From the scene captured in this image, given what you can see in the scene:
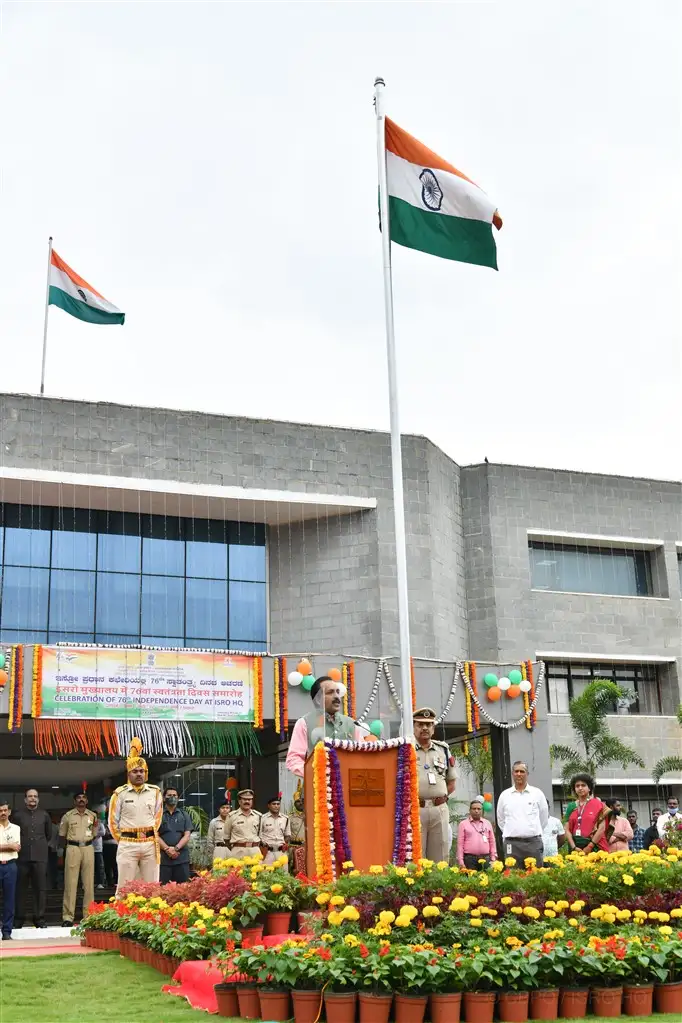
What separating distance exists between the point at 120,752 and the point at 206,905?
10534 millimetres

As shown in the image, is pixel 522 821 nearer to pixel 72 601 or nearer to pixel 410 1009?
pixel 410 1009

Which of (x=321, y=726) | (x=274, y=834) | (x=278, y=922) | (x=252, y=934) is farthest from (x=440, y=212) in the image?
(x=252, y=934)

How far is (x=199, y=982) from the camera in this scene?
25.8 ft

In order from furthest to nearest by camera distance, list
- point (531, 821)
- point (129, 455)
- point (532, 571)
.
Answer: point (532, 571) → point (129, 455) → point (531, 821)

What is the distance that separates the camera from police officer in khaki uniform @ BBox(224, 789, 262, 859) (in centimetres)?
1512

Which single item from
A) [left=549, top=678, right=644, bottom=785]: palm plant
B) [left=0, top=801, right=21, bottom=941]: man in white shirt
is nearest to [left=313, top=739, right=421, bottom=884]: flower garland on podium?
[left=0, top=801, right=21, bottom=941]: man in white shirt

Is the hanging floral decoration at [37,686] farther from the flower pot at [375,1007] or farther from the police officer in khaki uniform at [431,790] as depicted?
the flower pot at [375,1007]

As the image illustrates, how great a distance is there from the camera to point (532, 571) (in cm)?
3039

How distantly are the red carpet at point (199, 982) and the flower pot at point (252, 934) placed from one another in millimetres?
129

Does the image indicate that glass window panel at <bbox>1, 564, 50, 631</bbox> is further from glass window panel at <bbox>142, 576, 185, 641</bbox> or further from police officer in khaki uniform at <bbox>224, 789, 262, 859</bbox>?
police officer in khaki uniform at <bbox>224, 789, 262, 859</bbox>

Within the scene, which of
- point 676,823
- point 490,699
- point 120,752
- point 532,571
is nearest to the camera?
point 676,823

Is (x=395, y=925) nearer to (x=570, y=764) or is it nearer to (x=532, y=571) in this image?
(x=570, y=764)

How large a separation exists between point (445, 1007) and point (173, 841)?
382 inches

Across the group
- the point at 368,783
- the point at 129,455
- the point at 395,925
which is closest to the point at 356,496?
the point at 129,455
